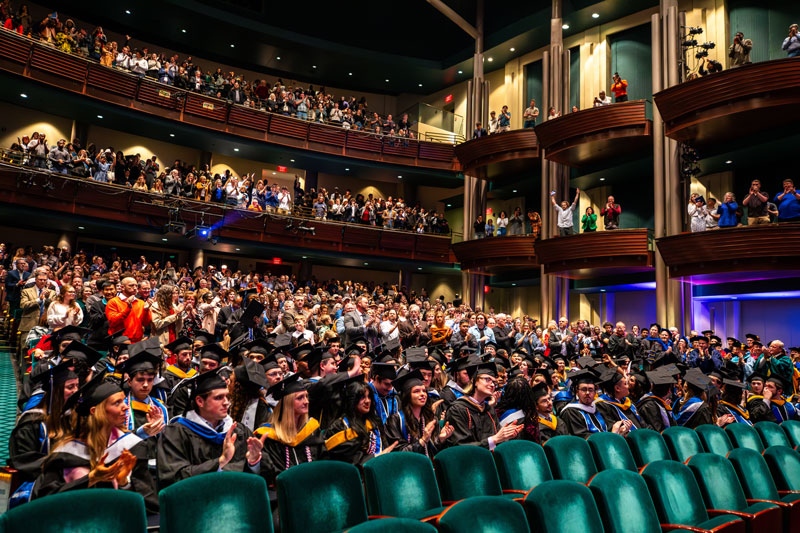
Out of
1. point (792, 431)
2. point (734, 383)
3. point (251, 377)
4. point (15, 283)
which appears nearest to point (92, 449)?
point (251, 377)

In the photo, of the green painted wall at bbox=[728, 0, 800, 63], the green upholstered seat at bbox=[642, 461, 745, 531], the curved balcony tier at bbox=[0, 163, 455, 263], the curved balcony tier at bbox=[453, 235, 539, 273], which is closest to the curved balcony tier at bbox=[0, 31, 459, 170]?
the curved balcony tier at bbox=[0, 163, 455, 263]

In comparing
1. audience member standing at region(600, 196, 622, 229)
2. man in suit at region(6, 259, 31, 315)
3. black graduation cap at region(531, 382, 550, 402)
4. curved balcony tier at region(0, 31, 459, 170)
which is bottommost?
black graduation cap at region(531, 382, 550, 402)

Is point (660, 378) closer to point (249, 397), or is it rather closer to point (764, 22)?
point (249, 397)

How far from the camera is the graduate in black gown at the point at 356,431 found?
3.71m

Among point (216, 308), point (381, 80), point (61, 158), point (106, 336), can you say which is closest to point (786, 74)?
point (216, 308)

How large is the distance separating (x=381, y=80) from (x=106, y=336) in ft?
61.2

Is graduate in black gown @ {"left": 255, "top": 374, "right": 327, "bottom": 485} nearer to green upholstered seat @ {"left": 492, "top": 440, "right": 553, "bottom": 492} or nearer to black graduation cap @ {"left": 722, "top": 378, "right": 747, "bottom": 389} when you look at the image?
green upholstered seat @ {"left": 492, "top": 440, "right": 553, "bottom": 492}

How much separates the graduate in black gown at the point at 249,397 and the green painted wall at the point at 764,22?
15.1 metres

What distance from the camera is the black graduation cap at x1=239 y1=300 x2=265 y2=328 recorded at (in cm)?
764

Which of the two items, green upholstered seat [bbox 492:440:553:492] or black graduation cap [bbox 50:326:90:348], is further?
black graduation cap [bbox 50:326:90:348]

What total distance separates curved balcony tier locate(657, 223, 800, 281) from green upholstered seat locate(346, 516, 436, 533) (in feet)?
34.9

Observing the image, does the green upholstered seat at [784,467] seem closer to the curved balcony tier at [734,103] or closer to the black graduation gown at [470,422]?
the black graduation gown at [470,422]

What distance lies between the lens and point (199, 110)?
17172mm

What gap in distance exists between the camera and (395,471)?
303 cm
